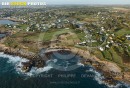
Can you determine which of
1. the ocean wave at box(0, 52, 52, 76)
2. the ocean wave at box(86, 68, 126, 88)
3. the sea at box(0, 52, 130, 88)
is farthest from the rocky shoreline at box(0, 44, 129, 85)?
the sea at box(0, 52, 130, 88)

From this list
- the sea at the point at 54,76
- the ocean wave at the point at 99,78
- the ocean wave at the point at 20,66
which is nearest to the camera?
the ocean wave at the point at 99,78

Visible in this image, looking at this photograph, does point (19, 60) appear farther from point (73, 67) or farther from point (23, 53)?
point (73, 67)

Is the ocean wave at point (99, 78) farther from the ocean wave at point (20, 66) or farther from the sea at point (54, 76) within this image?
the ocean wave at point (20, 66)

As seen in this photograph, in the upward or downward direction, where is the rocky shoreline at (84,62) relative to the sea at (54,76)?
upward

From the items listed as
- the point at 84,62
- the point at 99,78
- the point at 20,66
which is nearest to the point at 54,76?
the point at 99,78

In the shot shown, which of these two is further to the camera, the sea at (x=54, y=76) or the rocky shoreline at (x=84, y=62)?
the rocky shoreline at (x=84, y=62)

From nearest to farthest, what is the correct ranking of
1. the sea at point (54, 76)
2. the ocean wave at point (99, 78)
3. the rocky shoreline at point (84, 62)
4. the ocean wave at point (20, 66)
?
1. the ocean wave at point (99, 78)
2. the sea at point (54, 76)
3. the rocky shoreline at point (84, 62)
4. the ocean wave at point (20, 66)

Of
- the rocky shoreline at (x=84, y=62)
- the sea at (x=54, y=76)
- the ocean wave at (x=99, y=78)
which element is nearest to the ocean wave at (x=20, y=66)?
the sea at (x=54, y=76)

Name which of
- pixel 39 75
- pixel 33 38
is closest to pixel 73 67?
pixel 39 75
